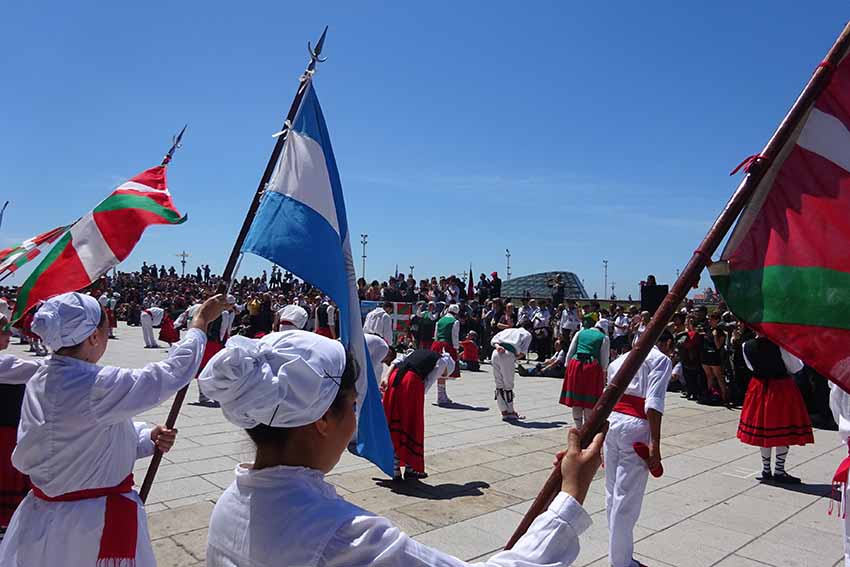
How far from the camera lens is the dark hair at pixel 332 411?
1.63 m

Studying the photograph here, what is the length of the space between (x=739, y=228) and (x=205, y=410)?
989 cm

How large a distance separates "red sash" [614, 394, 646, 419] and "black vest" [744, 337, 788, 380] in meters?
3.58

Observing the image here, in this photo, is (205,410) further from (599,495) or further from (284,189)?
(284,189)

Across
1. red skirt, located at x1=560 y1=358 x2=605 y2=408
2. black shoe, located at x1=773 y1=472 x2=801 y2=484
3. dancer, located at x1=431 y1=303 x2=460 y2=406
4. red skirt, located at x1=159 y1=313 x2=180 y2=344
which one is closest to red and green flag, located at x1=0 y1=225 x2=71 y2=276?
red skirt, located at x1=560 y1=358 x2=605 y2=408

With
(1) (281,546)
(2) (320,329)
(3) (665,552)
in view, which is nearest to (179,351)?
(1) (281,546)

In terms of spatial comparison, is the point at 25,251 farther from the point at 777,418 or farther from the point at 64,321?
the point at 777,418

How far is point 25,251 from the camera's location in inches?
155

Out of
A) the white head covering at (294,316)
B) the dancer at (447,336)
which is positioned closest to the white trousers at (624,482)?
the white head covering at (294,316)

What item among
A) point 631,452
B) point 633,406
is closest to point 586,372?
point 633,406

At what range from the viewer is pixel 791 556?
16.6 feet

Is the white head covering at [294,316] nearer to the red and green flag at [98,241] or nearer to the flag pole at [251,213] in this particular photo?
the red and green flag at [98,241]

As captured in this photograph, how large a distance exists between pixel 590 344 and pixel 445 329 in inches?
197

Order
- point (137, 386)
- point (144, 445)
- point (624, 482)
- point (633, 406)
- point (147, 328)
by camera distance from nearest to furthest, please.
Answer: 1. point (137, 386)
2. point (144, 445)
3. point (624, 482)
4. point (633, 406)
5. point (147, 328)

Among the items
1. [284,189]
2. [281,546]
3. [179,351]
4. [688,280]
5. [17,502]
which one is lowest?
[17,502]
